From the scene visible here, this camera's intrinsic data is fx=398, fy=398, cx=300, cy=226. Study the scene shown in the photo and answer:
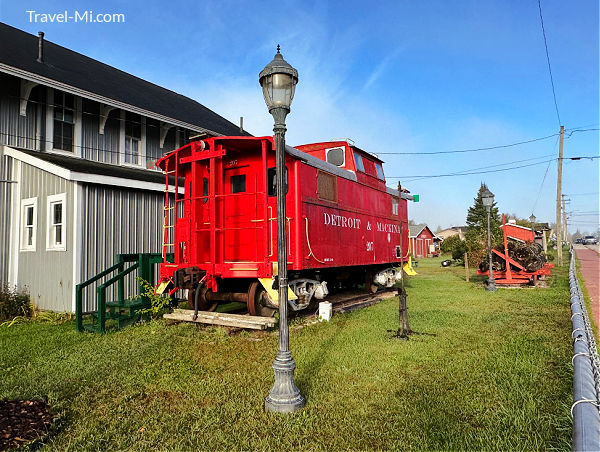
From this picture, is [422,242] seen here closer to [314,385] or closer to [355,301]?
[355,301]

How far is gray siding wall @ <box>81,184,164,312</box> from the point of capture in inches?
384

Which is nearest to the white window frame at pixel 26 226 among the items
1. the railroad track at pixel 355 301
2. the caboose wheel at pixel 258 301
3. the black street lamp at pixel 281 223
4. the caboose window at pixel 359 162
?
the caboose wheel at pixel 258 301

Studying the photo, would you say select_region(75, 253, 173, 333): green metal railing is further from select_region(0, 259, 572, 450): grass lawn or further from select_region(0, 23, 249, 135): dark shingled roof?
select_region(0, 23, 249, 135): dark shingled roof

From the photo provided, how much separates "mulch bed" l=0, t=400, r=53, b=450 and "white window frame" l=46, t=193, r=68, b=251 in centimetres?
636

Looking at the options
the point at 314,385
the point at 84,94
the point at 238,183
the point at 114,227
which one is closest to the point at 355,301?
the point at 238,183

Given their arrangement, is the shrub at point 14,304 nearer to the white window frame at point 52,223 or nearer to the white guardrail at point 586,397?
the white window frame at point 52,223

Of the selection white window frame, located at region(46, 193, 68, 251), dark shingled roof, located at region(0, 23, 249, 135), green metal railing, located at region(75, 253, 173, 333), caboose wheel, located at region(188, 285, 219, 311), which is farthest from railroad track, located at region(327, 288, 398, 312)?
dark shingled roof, located at region(0, 23, 249, 135)

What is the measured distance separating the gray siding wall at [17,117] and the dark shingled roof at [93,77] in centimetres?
71

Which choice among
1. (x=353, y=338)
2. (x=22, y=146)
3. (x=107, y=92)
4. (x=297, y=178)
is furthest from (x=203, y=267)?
(x=107, y=92)

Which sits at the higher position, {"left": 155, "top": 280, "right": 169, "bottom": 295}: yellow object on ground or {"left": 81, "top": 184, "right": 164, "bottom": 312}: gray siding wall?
{"left": 81, "top": 184, "right": 164, "bottom": 312}: gray siding wall

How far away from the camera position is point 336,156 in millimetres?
11023

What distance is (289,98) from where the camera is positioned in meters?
4.59

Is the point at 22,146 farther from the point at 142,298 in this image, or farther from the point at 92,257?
the point at 142,298

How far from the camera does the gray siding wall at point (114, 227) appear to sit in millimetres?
9750
